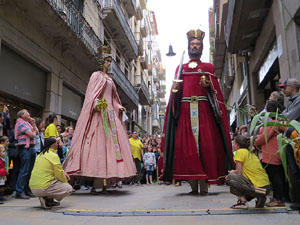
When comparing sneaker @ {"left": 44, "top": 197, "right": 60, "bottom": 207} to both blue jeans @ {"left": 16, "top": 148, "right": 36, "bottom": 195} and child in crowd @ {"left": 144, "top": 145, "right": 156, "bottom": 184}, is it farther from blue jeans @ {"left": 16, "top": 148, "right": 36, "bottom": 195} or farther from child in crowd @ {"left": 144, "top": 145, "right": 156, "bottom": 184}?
child in crowd @ {"left": 144, "top": 145, "right": 156, "bottom": 184}

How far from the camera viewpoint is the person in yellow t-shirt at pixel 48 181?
368 cm

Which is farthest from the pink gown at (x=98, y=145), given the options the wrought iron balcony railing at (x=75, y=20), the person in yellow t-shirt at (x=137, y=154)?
the wrought iron balcony railing at (x=75, y=20)

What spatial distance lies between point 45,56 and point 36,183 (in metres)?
6.90

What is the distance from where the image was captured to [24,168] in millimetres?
4973

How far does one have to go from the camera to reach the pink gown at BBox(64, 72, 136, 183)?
498 cm

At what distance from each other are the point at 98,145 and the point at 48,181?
148cm

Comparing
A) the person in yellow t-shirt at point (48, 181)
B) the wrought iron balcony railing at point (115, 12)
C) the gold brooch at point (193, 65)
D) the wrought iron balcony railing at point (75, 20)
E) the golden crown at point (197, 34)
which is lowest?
the person in yellow t-shirt at point (48, 181)

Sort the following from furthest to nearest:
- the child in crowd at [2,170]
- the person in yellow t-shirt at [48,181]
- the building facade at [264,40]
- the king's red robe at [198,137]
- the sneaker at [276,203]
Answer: the building facade at [264,40], the king's red robe at [198,137], the child in crowd at [2,170], the person in yellow t-shirt at [48,181], the sneaker at [276,203]

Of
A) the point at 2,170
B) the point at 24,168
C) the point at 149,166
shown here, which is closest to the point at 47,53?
the point at 149,166

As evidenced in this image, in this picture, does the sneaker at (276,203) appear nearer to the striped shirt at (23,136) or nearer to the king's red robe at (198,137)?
the king's red robe at (198,137)

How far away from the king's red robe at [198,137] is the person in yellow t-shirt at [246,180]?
1164mm

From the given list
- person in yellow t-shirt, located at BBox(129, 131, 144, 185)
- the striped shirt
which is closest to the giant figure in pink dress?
the striped shirt

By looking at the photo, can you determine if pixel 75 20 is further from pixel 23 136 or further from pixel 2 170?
pixel 2 170

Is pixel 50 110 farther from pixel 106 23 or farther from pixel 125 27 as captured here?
pixel 125 27
